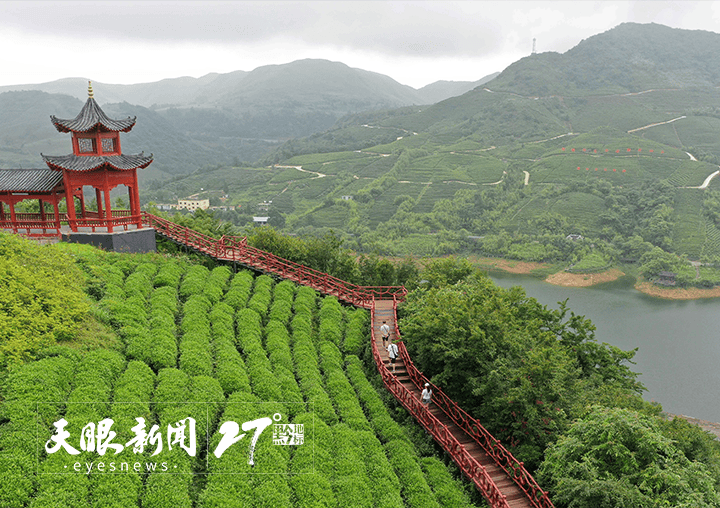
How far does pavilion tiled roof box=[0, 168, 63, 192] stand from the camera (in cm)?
2152

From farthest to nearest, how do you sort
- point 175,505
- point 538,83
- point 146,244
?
point 538,83
point 146,244
point 175,505

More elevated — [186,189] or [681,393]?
[186,189]

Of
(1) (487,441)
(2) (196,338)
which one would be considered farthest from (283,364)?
(1) (487,441)

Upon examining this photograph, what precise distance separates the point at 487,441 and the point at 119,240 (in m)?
17.1

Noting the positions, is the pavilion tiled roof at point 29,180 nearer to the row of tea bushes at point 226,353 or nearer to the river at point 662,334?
the row of tea bushes at point 226,353

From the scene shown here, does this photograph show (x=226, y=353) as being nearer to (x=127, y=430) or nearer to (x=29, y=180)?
(x=127, y=430)

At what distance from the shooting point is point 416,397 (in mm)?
15734

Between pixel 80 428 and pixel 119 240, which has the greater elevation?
pixel 119 240

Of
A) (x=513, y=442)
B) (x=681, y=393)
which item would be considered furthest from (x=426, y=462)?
(x=681, y=393)

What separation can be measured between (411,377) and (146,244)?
13557mm

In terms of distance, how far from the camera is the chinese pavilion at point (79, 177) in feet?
Result: 70.1

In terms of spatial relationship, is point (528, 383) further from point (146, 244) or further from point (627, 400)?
point (146, 244)

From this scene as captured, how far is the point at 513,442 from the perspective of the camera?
14.2m

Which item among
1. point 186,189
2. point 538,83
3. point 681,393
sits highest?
point 538,83
